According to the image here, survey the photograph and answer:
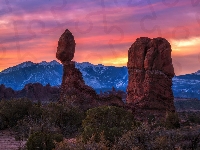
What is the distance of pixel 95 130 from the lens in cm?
2047

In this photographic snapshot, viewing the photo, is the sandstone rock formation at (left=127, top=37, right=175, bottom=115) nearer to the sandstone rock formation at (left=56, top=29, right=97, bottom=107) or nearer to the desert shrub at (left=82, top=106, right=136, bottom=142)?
the sandstone rock formation at (left=56, top=29, right=97, bottom=107)

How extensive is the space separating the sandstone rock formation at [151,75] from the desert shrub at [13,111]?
56.3 ft

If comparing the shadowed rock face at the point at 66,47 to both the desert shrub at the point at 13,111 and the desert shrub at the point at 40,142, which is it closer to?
the desert shrub at the point at 13,111

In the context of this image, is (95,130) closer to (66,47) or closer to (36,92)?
(66,47)

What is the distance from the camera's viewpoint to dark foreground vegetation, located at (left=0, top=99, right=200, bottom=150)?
14.8 metres

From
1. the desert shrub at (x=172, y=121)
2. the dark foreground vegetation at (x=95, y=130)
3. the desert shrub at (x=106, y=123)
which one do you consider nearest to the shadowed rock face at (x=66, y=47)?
the dark foreground vegetation at (x=95, y=130)

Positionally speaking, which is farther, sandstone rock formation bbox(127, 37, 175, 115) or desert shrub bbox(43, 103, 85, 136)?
sandstone rock formation bbox(127, 37, 175, 115)

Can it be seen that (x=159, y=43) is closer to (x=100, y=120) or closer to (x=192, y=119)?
(x=192, y=119)

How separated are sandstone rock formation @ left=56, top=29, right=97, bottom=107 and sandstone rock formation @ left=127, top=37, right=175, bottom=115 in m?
6.73

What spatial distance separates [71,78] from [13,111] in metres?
14.4

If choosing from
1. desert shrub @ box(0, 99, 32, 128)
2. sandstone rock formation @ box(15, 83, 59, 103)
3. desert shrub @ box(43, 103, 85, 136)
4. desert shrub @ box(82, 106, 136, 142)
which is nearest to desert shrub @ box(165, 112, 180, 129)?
desert shrub @ box(43, 103, 85, 136)

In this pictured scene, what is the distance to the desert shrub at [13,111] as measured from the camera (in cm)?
3788

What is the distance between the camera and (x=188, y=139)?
20.2 meters

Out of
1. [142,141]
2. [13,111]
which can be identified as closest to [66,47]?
[13,111]
